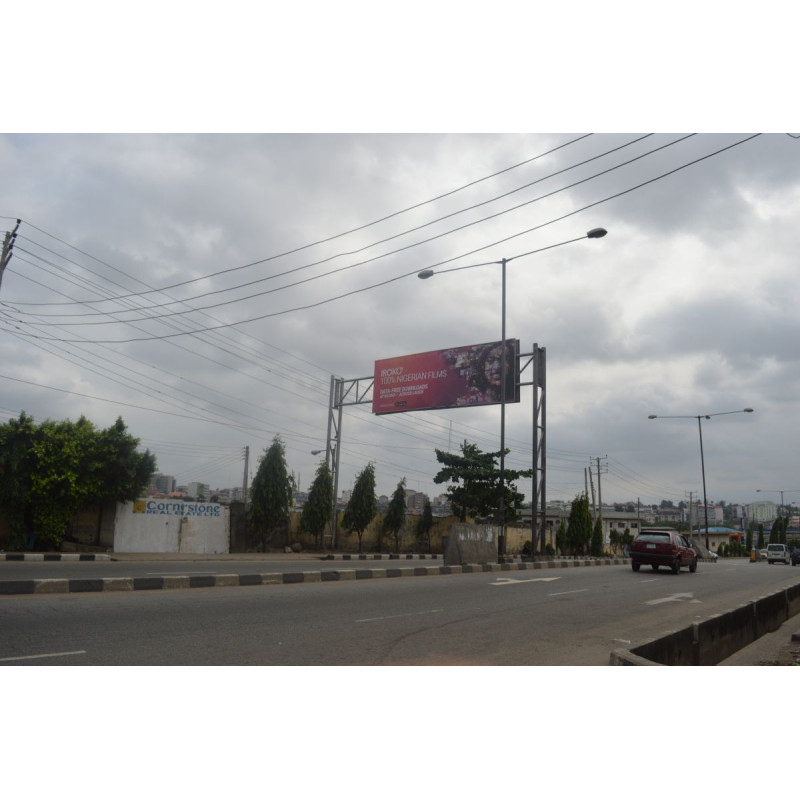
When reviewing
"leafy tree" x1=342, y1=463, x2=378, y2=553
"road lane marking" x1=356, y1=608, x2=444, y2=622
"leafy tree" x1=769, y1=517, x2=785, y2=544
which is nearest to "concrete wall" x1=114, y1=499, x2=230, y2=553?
"leafy tree" x1=342, y1=463, x2=378, y2=553

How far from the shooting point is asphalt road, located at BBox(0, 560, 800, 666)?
5.96 m

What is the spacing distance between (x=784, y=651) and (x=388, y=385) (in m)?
22.2

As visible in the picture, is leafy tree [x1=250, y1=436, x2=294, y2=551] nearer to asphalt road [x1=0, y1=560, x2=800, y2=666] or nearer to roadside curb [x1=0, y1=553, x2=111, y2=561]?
roadside curb [x1=0, y1=553, x2=111, y2=561]

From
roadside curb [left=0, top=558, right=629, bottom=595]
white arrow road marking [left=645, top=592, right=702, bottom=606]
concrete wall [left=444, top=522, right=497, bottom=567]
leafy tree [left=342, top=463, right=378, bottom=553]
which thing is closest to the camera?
roadside curb [left=0, top=558, right=629, bottom=595]

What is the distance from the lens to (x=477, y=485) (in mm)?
38469

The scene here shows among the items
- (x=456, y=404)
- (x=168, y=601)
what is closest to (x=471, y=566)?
(x=456, y=404)

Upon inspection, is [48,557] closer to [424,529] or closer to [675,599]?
[675,599]

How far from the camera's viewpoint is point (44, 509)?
67.2ft

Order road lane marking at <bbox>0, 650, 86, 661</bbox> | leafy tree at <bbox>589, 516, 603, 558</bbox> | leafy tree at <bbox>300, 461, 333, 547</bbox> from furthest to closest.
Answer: leafy tree at <bbox>589, 516, 603, 558</bbox>
leafy tree at <bbox>300, 461, 333, 547</bbox>
road lane marking at <bbox>0, 650, 86, 661</bbox>

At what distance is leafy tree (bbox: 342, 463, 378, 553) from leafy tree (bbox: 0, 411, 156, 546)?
14.1 metres

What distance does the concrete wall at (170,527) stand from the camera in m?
23.4

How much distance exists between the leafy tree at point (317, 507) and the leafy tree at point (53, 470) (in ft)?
35.0

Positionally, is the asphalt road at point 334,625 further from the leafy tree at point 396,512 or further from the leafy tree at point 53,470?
the leafy tree at point 396,512

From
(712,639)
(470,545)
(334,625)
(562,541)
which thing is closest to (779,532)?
(562,541)
